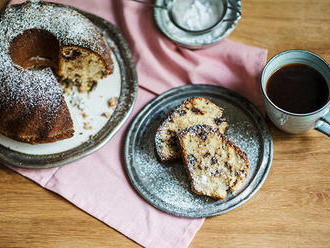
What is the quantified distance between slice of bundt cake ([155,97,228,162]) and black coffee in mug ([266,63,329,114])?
22 centimetres

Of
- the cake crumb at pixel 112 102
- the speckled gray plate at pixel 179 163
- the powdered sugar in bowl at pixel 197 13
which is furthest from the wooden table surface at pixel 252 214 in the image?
the powdered sugar in bowl at pixel 197 13

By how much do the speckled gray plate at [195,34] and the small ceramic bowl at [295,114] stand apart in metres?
0.30

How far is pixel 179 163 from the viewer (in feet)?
5.74

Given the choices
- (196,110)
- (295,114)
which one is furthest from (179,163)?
(295,114)

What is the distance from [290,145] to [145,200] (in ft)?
1.98

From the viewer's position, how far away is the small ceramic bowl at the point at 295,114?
1604mm

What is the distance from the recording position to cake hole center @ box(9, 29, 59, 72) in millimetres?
1812

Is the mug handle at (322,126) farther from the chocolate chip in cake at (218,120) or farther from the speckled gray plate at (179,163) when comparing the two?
the chocolate chip in cake at (218,120)

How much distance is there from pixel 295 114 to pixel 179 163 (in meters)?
0.47

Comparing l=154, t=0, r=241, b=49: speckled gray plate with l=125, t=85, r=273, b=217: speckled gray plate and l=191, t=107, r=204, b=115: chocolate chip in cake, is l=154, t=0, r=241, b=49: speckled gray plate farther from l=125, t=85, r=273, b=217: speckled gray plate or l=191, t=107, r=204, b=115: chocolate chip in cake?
l=191, t=107, r=204, b=115: chocolate chip in cake

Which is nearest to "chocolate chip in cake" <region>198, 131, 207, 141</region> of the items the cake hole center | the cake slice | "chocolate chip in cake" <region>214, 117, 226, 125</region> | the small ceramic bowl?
the cake slice

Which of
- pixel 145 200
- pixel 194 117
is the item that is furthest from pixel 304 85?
pixel 145 200

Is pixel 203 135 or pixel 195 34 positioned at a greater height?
pixel 195 34

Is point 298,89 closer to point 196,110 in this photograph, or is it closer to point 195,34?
point 196,110
